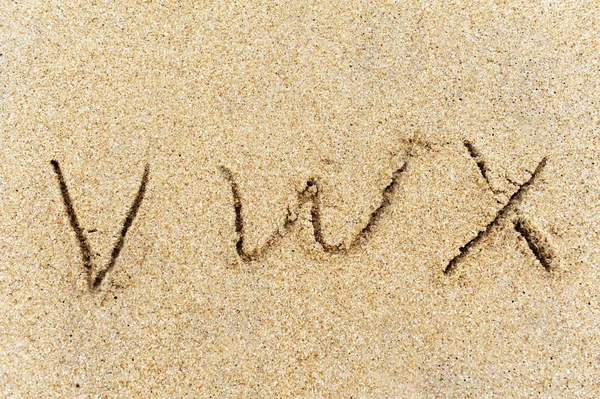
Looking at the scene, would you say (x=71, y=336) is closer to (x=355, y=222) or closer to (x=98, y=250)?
(x=98, y=250)

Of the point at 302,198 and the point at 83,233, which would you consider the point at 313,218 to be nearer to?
the point at 302,198

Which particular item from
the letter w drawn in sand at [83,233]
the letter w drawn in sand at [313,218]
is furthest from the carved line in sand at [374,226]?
the letter w drawn in sand at [83,233]

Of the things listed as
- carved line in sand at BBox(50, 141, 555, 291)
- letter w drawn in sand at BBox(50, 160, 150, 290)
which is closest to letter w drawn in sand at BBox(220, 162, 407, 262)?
carved line in sand at BBox(50, 141, 555, 291)

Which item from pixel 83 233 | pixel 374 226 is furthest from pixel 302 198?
pixel 83 233

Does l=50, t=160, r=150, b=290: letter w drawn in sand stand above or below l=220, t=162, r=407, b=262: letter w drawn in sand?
below

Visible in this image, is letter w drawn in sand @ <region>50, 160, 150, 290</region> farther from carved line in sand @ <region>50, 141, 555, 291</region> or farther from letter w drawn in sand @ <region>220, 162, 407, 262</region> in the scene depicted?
letter w drawn in sand @ <region>220, 162, 407, 262</region>

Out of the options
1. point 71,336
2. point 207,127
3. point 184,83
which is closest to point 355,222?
point 207,127

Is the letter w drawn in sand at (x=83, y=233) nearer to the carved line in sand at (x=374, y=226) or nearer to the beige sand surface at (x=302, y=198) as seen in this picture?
the beige sand surface at (x=302, y=198)

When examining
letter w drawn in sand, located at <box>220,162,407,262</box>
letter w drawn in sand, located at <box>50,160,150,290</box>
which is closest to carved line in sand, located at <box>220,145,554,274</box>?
letter w drawn in sand, located at <box>220,162,407,262</box>
